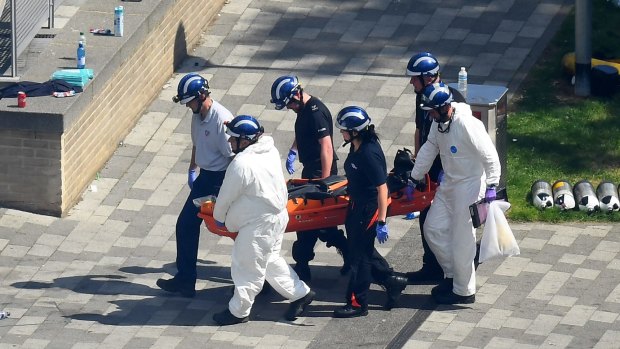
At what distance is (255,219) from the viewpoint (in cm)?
1298

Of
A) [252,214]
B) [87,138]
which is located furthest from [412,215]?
[87,138]

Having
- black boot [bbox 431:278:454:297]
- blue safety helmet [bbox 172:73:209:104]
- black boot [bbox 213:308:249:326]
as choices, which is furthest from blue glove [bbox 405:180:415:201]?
blue safety helmet [bbox 172:73:209:104]

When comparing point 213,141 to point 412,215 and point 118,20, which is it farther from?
point 118,20

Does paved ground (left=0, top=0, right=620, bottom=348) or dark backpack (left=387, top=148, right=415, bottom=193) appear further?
dark backpack (left=387, top=148, right=415, bottom=193)

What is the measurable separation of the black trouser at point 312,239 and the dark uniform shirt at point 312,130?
2.1 inches

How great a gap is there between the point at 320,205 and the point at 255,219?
0.76m

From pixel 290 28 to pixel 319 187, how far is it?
18.0 ft

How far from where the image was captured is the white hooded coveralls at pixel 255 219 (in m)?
12.9

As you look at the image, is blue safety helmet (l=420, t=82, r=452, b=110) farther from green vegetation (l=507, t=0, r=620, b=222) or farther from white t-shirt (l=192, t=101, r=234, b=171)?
green vegetation (l=507, t=0, r=620, b=222)

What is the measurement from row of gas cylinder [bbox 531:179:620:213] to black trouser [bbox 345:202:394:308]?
251 cm

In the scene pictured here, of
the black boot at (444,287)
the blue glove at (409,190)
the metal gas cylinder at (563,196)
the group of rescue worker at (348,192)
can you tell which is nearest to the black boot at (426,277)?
the group of rescue worker at (348,192)

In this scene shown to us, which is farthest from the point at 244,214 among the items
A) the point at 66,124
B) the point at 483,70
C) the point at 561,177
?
the point at 483,70

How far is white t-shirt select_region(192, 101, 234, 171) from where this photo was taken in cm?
1377

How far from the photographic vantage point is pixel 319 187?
13617 millimetres
